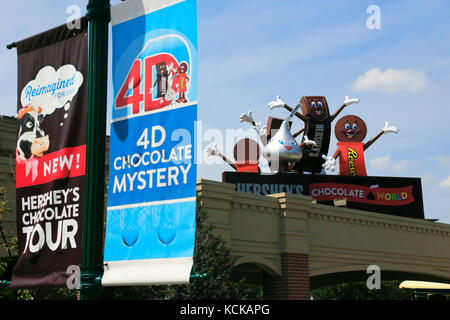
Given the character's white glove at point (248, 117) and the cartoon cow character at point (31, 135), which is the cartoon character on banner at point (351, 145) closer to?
the character's white glove at point (248, 117)

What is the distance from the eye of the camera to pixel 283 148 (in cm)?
3083

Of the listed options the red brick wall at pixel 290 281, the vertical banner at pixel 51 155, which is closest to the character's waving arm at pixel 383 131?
the red brick wall at pixel 290 281

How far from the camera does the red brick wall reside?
848 inches

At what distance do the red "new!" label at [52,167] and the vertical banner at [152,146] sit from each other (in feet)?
1.52

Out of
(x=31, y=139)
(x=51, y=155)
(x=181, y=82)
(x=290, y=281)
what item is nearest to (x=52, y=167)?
(x=51, y=155)

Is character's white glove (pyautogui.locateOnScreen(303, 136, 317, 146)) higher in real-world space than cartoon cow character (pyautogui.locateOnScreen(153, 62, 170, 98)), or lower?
higher

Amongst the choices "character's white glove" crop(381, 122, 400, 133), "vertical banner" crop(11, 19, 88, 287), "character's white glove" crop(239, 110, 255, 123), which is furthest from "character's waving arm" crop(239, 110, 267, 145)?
"vertical banner" crop(11, 19, 88, 287)

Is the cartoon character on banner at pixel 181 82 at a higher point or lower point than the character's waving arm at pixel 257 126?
lower

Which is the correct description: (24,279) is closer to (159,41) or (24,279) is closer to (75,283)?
(75,283)

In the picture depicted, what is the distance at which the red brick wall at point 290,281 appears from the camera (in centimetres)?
2155

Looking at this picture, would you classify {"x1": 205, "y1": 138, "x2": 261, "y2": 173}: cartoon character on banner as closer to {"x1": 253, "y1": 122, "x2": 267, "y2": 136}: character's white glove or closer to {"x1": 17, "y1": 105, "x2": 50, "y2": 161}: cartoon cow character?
{"x1": 253, "y1": 122, "x2": 267, "y2": 136}: character's white glove

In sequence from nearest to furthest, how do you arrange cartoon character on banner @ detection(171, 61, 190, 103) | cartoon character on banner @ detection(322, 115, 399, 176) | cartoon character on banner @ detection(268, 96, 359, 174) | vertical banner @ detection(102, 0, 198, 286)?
1. vertical banner @ detection(102, 0, 198, 286)
2. cartoon character on banner @ detection(171, 61, 190, 103)
3. cartoon character on banner @ detection(322, 115, 399, 176)
4. cartoon character on banner @ detection(268, 96, 359, 174)

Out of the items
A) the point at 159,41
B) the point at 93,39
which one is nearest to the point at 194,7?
the point at 159,41

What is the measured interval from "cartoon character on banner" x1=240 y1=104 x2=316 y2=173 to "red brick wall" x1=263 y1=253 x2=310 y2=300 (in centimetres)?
915
